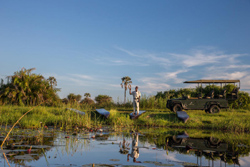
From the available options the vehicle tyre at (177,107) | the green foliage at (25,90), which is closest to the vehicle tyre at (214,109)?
the vehicle tyre at (177,107)

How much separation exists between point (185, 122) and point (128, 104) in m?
10.4

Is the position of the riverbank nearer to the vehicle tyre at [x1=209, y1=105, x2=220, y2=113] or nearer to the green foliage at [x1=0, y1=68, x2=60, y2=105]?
the vehicle tyre at [x1=209, y1=105, x2=220, y2=113]

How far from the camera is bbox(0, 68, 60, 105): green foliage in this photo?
26.2 meters

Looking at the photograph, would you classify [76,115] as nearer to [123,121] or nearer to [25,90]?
[123,121]

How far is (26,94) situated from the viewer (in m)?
26.9

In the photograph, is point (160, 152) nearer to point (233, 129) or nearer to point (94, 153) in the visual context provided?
point (94, 153)

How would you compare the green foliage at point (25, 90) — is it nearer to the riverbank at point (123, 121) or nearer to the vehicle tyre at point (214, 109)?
the riverbank at point (123, 121)

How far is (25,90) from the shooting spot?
26.8 metres

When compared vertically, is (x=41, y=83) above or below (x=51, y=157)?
above

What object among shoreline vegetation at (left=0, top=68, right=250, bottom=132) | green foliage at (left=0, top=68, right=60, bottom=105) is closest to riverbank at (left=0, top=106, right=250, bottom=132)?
shoreline vegetation at (left=0, top=68, right=250, bottom=132)

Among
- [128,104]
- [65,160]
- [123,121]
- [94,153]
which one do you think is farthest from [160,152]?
[128,104]

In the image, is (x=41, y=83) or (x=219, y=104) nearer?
(x=219, y=104)

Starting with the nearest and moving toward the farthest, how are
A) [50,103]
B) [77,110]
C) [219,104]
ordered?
1. [77,110]
2. [219,104]
3. [50,103]

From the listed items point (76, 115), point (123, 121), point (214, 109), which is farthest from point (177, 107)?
point (76, 115)
